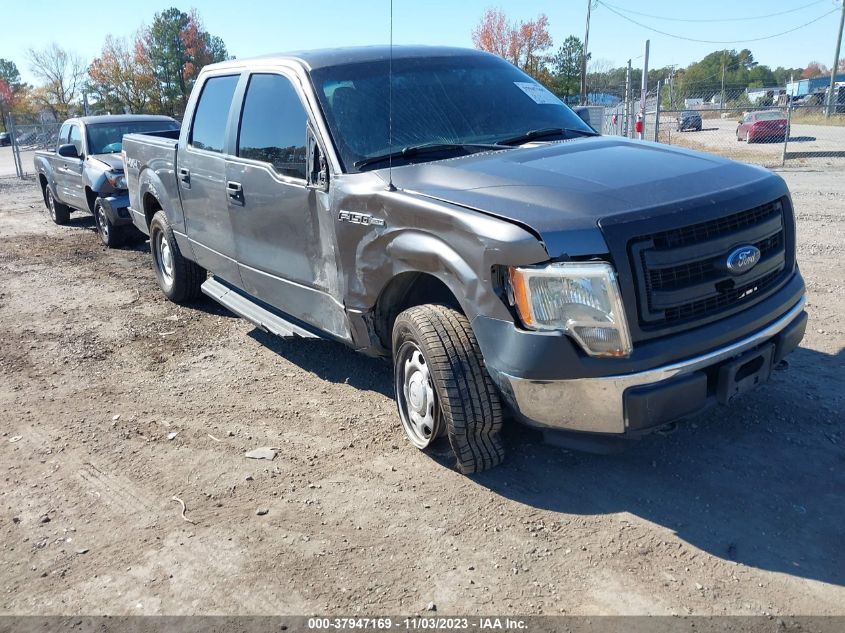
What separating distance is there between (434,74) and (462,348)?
6.57 ft

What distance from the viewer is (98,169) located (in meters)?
10.4

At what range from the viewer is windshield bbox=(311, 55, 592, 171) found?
165 inches

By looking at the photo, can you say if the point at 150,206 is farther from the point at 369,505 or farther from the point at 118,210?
the point at 369,505

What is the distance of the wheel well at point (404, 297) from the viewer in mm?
3879

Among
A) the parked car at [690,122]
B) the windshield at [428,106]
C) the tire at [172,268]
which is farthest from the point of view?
the parked car at [690,122]

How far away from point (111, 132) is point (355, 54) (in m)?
7.95

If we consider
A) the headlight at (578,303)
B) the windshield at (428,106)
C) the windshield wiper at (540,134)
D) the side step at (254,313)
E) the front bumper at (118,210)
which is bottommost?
the side step at (254,313)

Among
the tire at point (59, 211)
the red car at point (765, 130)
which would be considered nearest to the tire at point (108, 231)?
the tire at point (59, 211)

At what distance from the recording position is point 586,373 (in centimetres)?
305

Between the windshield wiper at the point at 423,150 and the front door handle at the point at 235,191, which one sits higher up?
the windshield wiper at the point at 423,150

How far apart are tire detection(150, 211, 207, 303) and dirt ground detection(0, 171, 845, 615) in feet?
5.11

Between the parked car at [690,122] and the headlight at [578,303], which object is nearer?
the headlight at [578,303]

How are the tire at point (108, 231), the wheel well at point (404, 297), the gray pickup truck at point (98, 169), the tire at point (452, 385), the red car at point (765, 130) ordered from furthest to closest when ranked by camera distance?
the red car at point (765, 130) < the tire at point (108, 231) < the gray pickup truck at point (98, 169) < the wheel well at point (404, 297) < the tire at point (452, 385)

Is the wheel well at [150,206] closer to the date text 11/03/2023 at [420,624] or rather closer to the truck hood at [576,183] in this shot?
the truck hood at [576,183]
